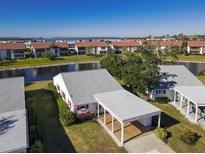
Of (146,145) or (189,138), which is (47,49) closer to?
(146,145)

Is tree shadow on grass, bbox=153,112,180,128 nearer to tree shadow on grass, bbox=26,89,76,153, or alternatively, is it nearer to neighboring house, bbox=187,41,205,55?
tree shadow on grass, bbox=26,89,76,153

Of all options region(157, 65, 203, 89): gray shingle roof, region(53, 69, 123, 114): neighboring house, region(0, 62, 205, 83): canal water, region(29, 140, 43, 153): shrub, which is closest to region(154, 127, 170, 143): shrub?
region(53, 69, 123, 114): neighboring house

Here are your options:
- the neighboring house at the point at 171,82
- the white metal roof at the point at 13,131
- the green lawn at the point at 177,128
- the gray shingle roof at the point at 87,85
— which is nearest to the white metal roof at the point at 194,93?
the neighboring house at the point at 171,82

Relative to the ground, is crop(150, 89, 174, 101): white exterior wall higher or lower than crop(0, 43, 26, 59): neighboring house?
Answer: lower

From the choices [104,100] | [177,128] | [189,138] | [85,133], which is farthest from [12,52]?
[189,138]

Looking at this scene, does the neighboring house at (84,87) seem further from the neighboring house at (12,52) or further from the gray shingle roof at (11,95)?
the neighboring house at (12,52)

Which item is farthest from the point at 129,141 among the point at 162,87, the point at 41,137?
the point at 162,87
